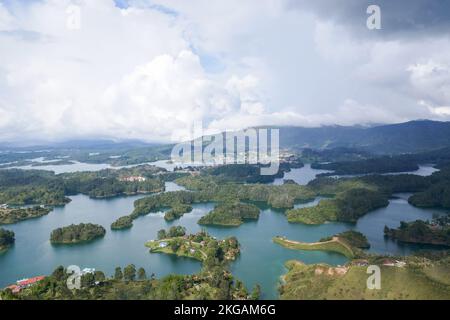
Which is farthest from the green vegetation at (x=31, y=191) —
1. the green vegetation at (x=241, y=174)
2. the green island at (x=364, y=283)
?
the green island at (x=364, y=283)

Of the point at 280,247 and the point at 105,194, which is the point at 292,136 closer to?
the point at 105,194

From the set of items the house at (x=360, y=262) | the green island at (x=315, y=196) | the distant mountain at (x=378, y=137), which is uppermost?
the distant mountain at (x=378, y=137)

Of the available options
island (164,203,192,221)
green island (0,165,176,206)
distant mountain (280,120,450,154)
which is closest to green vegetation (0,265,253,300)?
island (164,203,192,221)

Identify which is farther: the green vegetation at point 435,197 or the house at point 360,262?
the green vegetation at point 435,197

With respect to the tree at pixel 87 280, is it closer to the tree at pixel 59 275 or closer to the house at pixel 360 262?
the tree at pixel 59 275

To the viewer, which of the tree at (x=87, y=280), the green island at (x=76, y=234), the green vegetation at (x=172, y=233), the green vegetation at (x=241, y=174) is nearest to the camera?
the tree at (x=87, y=280)

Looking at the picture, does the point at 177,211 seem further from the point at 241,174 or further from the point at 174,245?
the point at 241,174

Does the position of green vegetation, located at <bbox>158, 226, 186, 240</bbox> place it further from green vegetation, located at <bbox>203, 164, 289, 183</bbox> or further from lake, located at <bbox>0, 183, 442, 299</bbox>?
green vegetation, located at <bbox>203, 164, 289, 183</bbox>

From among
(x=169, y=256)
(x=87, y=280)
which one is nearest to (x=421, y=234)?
(x=169, y=256)
